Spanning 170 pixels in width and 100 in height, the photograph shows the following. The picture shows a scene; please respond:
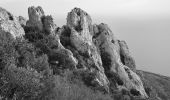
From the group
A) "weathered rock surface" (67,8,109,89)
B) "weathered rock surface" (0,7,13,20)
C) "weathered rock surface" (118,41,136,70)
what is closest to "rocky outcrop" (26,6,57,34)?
"weathered rock surface" (67,8,109,89)

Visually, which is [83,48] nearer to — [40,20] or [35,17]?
[40,20]

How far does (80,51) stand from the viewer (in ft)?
190

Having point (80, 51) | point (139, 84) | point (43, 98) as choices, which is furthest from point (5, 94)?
point (139, 84)

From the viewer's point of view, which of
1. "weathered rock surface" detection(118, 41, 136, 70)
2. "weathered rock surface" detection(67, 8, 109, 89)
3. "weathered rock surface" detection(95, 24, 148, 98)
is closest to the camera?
"weathered rock surface" detection(67, 8, 109, 89)

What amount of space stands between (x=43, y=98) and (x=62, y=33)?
139 feet

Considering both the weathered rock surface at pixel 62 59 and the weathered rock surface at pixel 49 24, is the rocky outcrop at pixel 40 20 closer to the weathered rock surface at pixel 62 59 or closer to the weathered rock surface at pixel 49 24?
the weathered rock surface at pixel 49 24

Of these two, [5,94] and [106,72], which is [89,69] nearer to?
[106,72]

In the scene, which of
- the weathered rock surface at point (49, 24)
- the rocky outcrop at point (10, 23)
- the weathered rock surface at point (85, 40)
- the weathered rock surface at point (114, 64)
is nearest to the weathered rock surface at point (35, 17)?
the weathered rock surface at point (49, 24)

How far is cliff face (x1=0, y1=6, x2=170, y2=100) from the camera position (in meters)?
49.8

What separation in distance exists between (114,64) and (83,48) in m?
8.44

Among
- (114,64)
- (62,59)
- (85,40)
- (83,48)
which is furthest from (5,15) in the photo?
(114,64)

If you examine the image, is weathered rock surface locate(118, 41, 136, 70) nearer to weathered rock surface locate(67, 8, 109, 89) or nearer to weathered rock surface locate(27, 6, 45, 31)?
weathered rock surface locate(67, 8, 109, 89)

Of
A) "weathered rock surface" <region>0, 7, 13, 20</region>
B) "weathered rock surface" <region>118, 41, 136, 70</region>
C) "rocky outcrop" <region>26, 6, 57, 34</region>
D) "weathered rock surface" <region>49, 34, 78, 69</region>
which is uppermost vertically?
"rocky outcrop" <region>26, 6, 57, 34</region>

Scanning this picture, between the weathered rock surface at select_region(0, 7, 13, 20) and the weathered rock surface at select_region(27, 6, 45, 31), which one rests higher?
the weathered rock surface at select_region(27, 6, 45, 31)
